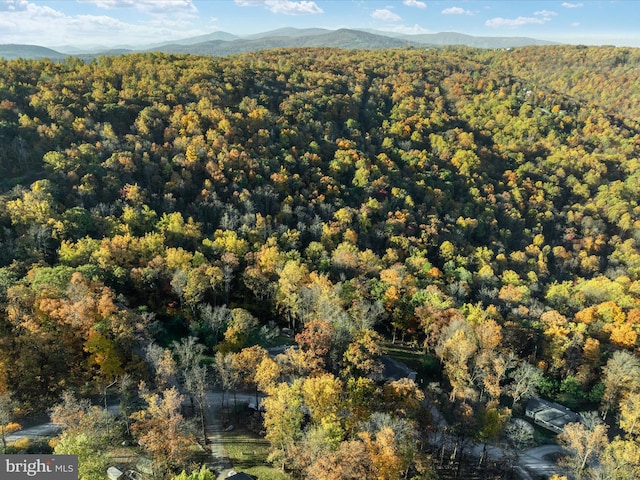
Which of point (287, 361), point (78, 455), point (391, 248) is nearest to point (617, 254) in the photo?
point (391, 248)

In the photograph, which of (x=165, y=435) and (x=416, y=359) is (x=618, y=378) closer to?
(x=416, y=359)

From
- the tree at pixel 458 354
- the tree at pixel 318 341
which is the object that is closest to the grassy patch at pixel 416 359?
the tree at pixel 458 354

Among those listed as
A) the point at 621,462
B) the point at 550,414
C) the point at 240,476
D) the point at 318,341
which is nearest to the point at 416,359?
the point at 550,414

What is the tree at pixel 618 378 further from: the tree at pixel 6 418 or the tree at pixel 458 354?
the tree at pixel 6 418

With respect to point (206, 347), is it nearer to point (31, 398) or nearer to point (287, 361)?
point (287, 361)

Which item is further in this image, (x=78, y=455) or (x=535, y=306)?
(x=535, y=306)

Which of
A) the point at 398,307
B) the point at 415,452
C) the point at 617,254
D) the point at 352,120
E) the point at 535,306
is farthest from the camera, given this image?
the point at 352,120
